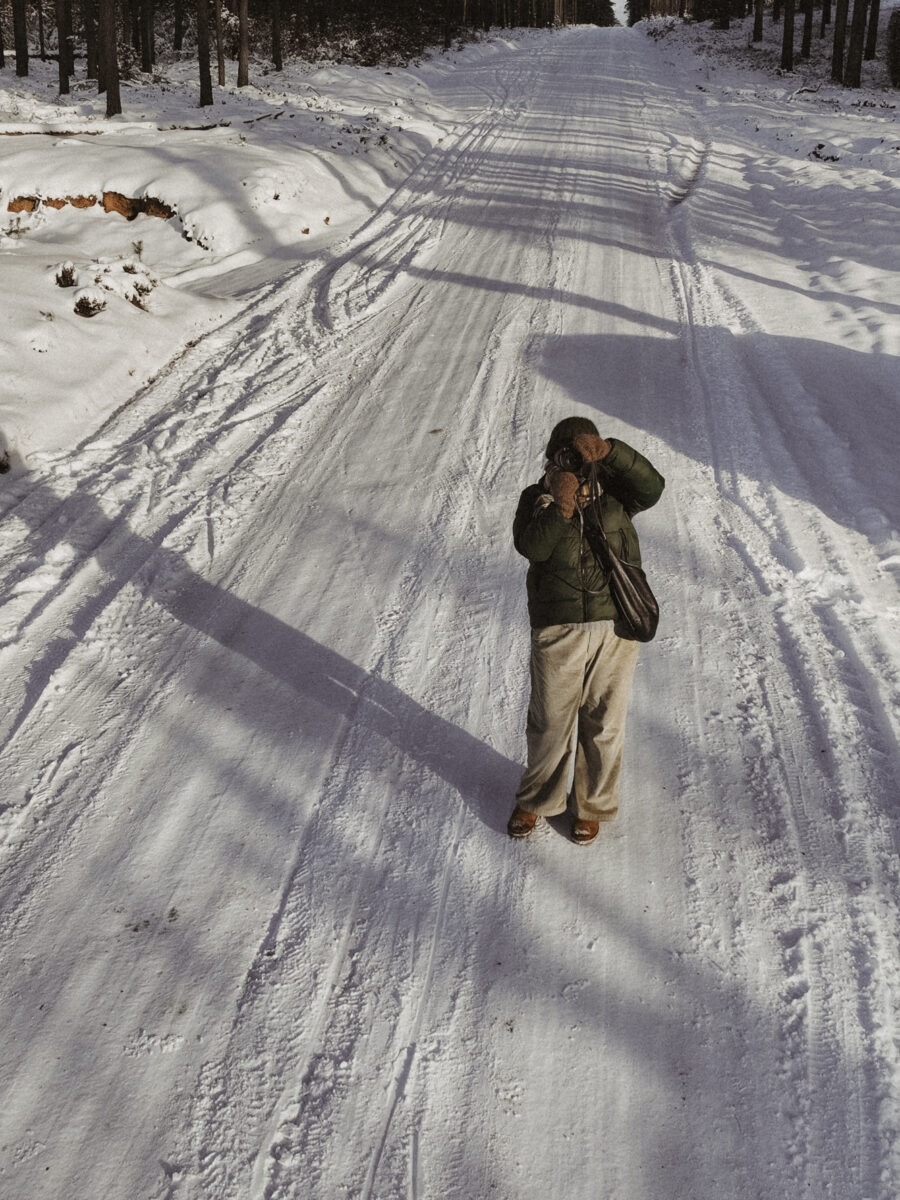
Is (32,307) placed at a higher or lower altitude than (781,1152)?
higher

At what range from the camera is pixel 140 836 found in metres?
3.66

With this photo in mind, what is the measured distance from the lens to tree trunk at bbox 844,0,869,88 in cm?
2595

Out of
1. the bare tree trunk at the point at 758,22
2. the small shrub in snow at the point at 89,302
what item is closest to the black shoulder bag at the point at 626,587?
the small shrub in snow at the point at 89,302

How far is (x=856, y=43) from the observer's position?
89.4 ft

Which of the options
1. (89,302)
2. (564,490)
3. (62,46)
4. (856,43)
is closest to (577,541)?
(564,490)

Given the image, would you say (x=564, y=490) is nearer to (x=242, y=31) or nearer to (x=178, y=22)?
(x=242, y=31)

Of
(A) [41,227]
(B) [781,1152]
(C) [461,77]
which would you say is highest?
(C) [461,77]

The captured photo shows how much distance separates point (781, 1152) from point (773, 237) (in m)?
12.4

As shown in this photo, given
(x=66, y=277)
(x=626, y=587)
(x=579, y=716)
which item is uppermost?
(x=66, y=277)

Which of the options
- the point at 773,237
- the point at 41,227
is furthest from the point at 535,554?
the point at 41,227

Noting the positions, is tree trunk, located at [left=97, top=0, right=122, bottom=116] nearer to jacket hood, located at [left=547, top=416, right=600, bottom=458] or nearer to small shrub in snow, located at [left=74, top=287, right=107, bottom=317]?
small shrub in snow, located at [left=74, top=287, right=107, bottom=317]

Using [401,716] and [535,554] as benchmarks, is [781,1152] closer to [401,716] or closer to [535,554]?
[535,554]

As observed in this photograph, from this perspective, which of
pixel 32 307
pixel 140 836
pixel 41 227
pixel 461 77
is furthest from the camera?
pixel 461 77

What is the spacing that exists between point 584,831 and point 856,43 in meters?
33.2
